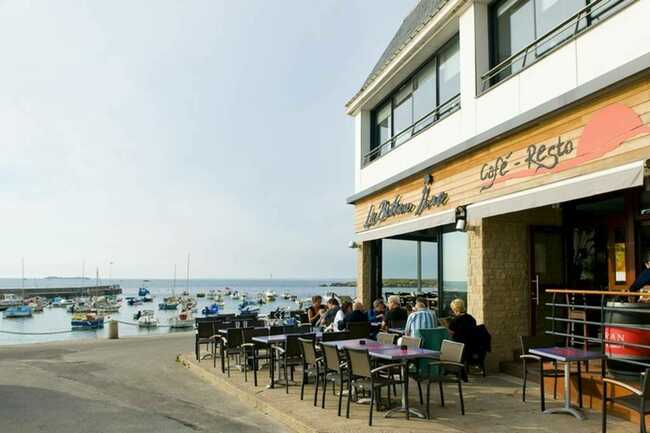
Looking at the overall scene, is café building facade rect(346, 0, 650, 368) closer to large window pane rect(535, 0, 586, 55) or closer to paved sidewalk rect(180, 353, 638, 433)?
large window pane rect(535, 0, 586, 55)

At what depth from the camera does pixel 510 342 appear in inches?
398

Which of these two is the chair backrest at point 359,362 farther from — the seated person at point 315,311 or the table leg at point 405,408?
the seated person at point 315,311

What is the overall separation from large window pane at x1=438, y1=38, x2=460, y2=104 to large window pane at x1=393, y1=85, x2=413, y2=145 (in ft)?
5.98

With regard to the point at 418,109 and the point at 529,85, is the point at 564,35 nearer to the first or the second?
the point at 529,85

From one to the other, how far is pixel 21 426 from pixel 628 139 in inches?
346

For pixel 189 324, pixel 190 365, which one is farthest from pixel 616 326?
pixel 189 324

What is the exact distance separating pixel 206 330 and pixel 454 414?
7.08m

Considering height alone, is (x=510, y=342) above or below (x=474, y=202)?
below

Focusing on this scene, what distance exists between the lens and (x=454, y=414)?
7176 millimetres

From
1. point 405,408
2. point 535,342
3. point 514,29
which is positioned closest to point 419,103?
point 514,29

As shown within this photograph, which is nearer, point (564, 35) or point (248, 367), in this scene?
point (564, 35)

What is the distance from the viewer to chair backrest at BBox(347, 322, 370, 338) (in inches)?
384

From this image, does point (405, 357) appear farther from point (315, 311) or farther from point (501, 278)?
point (315, 311)

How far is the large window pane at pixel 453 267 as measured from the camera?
11.4m
